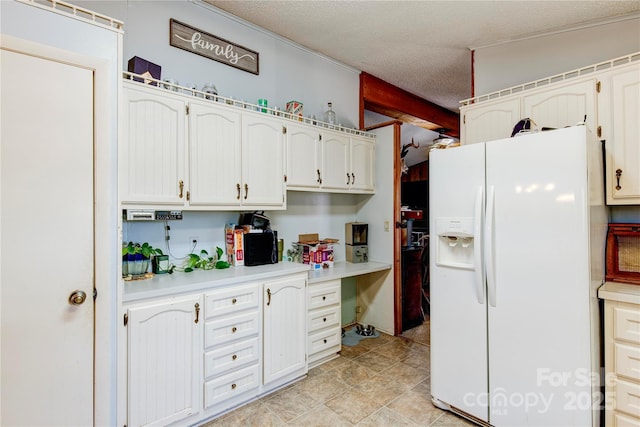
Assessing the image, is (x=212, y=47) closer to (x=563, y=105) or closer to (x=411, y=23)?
(x=411, y=23)

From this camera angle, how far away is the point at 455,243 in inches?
79.2

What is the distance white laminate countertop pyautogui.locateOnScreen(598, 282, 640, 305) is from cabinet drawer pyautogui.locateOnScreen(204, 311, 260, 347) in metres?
2.06

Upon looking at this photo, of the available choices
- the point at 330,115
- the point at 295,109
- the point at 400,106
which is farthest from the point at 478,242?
the point at 400,106

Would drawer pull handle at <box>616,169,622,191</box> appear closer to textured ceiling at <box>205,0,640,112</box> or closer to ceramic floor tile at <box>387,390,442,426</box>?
textured ceiling at <box>205,0,640,112</box>

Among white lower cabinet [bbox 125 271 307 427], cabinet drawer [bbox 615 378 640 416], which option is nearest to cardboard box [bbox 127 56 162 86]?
white lower cabinet [bbox 125 271 307 427]

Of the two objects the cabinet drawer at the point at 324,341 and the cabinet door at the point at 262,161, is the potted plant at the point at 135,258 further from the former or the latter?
the cabinet drawer at the point at 324,341

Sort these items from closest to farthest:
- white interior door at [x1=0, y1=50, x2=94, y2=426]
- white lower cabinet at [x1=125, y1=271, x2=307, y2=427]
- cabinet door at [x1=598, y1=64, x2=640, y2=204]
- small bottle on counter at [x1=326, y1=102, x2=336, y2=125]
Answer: white interior door at [x1=0, y1=50, x2=94, y2=426] < white lower cabinet at [x1=125, y1=271, x2=307, y2=427] < cabinet door at [x1=598, y1=64, x2=640, y2=204] < small bottle on counter at [x1=326, y1=102, x2=336, y2=125]

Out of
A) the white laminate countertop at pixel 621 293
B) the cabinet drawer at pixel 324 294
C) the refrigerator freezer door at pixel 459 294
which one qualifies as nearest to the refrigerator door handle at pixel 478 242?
the refrigerator freezer door at pixel 459 294

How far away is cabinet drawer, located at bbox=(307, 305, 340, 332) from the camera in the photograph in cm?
265

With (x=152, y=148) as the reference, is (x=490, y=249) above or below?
below

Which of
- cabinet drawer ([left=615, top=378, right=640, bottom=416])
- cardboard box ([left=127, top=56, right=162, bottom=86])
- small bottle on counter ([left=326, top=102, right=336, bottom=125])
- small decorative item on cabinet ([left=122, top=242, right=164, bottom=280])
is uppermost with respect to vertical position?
small bottle on counter ([left=326, top=102, right=336, bottom=125])

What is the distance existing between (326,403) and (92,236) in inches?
69.6

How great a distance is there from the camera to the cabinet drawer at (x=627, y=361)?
5.41 ft

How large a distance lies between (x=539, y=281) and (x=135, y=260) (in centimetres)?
237
